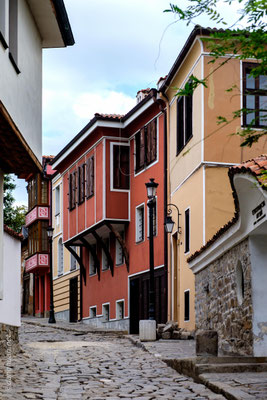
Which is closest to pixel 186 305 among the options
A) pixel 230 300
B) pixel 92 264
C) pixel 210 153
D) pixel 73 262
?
pixel 210 153

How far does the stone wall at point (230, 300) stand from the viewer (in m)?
12.6

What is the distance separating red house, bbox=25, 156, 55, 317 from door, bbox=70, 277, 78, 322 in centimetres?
557

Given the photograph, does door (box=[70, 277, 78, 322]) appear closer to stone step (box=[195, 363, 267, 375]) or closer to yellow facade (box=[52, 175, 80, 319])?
yellow facade (box=[52, 175, 80, 319])

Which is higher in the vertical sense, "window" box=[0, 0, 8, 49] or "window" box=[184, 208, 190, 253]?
"window" box=[0, 0, 8, 49]

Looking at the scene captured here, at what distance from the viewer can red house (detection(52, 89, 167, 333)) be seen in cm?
2552

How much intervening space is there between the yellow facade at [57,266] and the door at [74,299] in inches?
10.2

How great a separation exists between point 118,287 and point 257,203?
1748cm

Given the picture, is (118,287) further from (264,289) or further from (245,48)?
(245,48)

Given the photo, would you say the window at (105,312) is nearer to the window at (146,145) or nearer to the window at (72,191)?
the window at (72,191)

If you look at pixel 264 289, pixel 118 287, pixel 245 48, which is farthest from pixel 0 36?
pixel 118 287

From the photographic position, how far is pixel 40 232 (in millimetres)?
41875

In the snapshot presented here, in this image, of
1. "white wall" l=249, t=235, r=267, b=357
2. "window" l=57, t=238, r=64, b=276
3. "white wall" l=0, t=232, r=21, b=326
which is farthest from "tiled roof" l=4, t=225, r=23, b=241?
"window" l=57, t=238, r=64, b=276

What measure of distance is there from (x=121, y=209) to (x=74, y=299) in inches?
334

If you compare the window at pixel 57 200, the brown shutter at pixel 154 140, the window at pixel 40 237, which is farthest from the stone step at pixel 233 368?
the window at pixel 40 237
